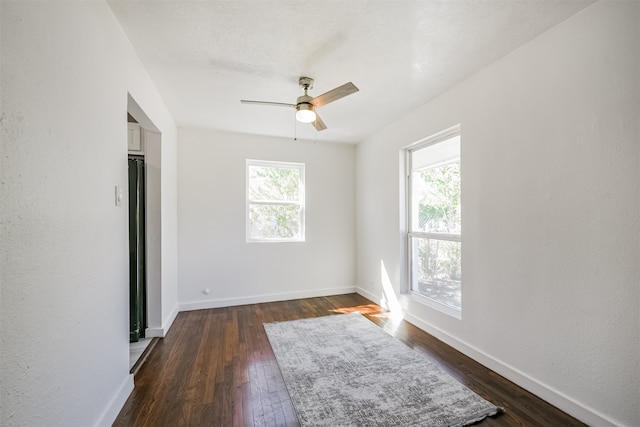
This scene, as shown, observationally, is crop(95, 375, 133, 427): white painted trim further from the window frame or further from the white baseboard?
the white baseboard

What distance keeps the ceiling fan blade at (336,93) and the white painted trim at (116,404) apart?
101 inches

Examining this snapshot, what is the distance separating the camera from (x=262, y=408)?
190cm

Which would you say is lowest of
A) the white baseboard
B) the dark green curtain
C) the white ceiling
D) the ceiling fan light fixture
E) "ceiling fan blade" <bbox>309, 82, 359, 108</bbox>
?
the white baseboard

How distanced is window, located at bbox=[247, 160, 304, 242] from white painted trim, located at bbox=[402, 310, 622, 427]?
257 cm

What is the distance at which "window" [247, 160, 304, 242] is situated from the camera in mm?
4316

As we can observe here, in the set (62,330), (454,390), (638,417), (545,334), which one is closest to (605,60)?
(545,334)

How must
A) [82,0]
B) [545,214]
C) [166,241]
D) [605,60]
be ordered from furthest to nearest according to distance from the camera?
[166,241] → [545,214] → [605,60] → [82,0]

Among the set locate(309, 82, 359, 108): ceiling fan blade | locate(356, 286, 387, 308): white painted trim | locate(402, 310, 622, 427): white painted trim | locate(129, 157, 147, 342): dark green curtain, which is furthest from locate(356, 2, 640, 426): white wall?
locate(129, 157, 147, 342): dark green curtain

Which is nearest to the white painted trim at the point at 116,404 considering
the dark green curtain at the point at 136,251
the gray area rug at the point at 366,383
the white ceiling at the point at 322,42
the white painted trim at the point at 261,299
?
the dark green curtain at the point at 136,251

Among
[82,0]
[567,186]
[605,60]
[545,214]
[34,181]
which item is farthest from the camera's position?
[545,214]

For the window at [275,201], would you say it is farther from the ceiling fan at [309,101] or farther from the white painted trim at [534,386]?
the white painted trim at [534,386]

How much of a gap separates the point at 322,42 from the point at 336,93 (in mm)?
368

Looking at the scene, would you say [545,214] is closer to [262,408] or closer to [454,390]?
[454,390]

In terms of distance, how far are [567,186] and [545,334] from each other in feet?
3.40
